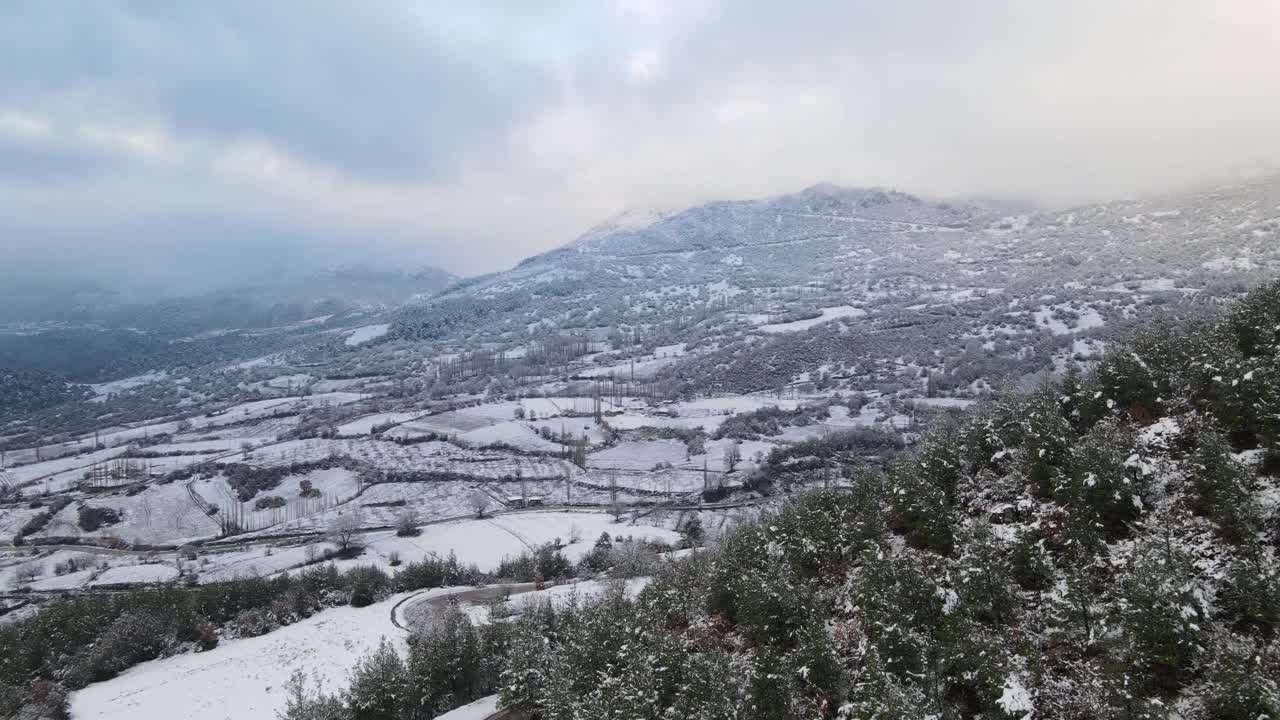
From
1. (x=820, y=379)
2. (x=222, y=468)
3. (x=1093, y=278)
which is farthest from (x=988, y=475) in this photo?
(x=1093, y=278)

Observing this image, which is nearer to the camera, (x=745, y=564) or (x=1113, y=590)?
(x=1113, y=590)

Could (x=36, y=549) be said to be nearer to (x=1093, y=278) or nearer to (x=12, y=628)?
(x=12, y=628)

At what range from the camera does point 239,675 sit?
41.3 meters

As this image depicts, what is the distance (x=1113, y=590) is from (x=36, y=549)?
427ft

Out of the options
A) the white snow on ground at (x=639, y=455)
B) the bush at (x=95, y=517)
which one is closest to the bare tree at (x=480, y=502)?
the white snow on ground at (x=639, y=455)

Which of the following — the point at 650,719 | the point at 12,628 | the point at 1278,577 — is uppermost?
the point at 1278,577

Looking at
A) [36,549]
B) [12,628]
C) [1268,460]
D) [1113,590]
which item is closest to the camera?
[1113,590]

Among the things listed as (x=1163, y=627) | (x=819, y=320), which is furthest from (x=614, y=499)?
(x=819, y=320)

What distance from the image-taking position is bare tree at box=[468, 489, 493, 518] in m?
99.4

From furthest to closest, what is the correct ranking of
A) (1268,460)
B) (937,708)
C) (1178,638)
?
(1268,460), (937,708), (1178,638)

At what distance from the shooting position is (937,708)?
16875 mm

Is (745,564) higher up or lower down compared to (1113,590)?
lower down

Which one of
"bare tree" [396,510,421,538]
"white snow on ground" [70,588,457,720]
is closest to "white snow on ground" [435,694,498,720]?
"white snow on ground" [70,588,457,720]

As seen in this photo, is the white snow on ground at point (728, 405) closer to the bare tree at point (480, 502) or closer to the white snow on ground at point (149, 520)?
the bare tree at point (480, 502)
